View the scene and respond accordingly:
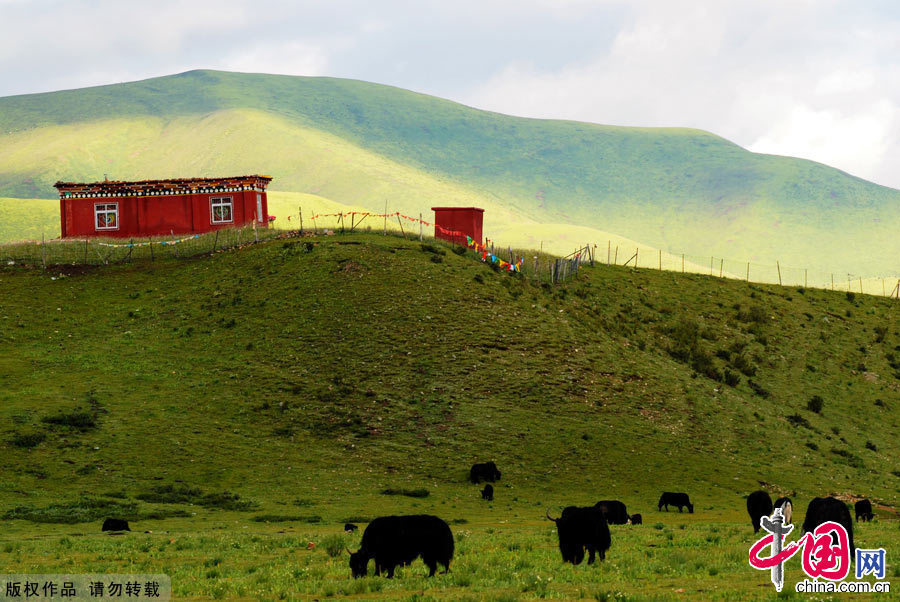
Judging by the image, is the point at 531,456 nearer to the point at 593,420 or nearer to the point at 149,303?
the point at 593,420

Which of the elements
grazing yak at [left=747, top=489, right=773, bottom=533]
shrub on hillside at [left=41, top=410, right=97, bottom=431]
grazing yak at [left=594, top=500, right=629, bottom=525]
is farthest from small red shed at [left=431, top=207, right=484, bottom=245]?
grazing yak at [left=747, top=489, right=773, bottom=533]

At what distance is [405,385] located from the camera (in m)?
57.1

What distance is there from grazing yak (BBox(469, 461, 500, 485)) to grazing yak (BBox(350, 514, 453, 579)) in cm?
2738

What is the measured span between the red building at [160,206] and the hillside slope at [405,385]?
31.8 feet

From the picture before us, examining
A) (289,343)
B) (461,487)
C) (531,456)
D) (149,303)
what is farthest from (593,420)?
(149,303)

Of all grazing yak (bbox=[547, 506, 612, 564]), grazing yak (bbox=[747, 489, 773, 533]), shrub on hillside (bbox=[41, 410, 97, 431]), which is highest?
shrub on hillside (bbox=[41, 410, 97, 431])

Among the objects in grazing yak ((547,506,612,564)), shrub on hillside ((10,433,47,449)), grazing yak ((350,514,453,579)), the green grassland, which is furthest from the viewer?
shrub on hillside ((10,433,47,449))

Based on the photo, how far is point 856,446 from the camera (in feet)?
196

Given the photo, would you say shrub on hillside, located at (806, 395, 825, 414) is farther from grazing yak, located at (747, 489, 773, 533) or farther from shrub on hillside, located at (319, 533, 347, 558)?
shrub on hillside, located at (319, 533, 347, 558)

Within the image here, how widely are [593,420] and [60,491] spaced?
2939 cm

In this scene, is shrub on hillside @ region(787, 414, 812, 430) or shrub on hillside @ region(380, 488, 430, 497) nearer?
shrub on hillside @ region(380, 488, 430, 497)

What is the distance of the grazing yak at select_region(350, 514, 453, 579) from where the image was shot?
19.7 meters

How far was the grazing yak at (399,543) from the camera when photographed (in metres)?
19.7

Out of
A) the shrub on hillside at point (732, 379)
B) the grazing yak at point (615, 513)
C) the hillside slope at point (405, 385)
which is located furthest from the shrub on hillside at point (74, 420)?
the shrub on hillside at point (732, 379)
